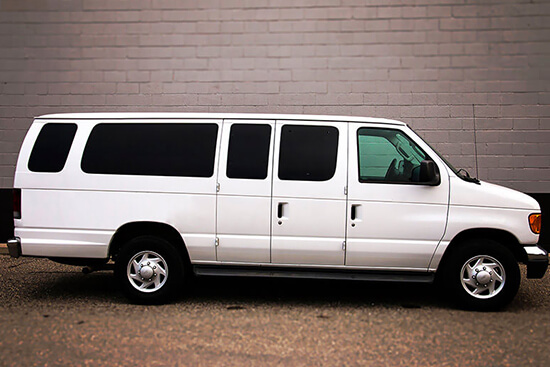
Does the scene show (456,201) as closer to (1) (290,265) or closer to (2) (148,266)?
(1) (290,265)

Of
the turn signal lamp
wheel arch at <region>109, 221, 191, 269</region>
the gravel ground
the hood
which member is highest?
the hood

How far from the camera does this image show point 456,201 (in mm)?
5582

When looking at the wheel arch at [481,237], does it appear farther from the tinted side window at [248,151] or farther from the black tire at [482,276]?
the tinted side window at [248,151]

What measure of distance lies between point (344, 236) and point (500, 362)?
1.97 m

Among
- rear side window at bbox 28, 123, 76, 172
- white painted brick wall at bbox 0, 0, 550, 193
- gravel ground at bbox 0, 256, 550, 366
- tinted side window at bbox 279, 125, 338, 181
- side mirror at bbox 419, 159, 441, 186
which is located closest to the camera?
gravel ground at bbox 0, 256, 550, 366

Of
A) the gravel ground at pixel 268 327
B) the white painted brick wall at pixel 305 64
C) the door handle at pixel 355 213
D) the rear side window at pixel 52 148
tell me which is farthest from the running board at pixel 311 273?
the white painted brick wall at pixel 305 64

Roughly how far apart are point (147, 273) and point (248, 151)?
1.70 metres

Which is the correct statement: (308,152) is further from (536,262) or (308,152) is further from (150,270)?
(536,262)

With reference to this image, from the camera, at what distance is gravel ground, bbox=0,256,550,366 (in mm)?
4230

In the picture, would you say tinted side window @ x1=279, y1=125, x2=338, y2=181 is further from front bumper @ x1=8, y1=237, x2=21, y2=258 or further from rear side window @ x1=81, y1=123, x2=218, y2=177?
front bumper @ x1=8, y1=237, x2=21, y2=258

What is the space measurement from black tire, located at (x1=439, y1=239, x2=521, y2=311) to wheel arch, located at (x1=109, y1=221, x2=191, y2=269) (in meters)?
2.86


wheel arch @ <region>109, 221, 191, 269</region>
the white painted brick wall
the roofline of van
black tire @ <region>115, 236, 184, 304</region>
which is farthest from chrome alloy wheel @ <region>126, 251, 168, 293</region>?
the white painted brick wall

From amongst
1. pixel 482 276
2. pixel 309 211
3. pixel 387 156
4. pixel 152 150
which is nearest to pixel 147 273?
pixel 152 150

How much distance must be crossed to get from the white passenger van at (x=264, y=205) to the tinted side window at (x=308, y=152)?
12 millimetres
